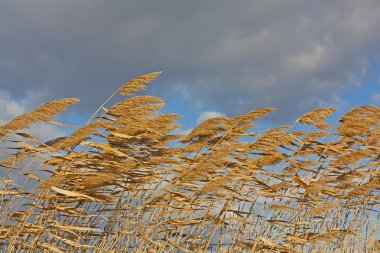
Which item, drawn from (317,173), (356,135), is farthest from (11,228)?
(356,135)

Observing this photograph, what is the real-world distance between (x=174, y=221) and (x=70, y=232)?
817 mm

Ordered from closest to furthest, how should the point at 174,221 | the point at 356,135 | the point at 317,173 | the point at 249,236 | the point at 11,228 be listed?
1. the point at 11,228
2. the point at 174,221
3. the point at 249,236
4. the point at 317,173
5. the point at 356,135

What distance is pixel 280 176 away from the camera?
4562 mm

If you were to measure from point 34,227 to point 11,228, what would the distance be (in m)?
0.16

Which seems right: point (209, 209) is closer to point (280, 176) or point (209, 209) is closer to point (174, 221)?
point (174, 221)

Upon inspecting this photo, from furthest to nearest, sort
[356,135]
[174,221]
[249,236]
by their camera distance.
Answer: [356,135]
[249,236]
[174,221]

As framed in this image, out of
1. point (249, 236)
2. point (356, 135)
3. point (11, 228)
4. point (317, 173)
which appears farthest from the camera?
point (356, 135)

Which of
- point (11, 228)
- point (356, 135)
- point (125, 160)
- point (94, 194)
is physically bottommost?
point (11, 228)

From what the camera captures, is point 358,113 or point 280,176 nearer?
point 280,176

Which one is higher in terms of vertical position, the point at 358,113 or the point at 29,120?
the point at 358,113

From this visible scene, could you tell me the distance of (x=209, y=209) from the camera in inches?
167

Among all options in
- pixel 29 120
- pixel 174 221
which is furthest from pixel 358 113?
pixel 29 120

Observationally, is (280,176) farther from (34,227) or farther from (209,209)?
(34,227)

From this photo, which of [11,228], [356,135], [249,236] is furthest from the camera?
[356,135]
